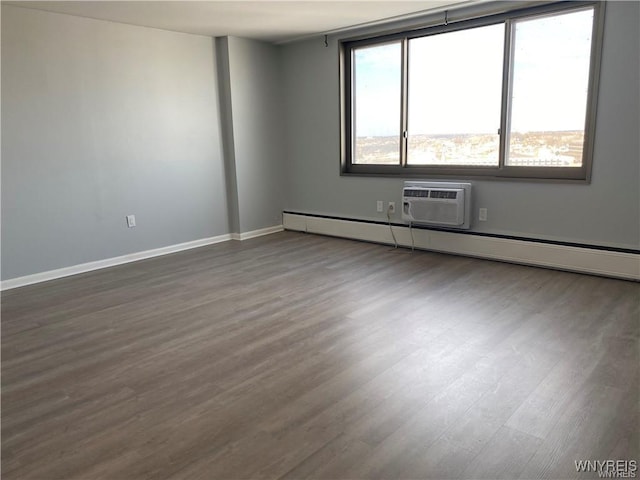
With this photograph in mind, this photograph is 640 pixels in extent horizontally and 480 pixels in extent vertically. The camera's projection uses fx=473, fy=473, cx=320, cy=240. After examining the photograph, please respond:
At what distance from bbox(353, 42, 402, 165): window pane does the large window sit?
1cm

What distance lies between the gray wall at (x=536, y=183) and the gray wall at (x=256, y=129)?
8.2 inches

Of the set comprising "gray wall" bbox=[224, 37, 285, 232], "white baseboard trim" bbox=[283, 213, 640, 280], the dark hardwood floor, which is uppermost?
"gray wall" bbox=[224, 37, 285, 232]

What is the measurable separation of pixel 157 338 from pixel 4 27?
2849 mm

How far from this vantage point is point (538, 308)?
314cm

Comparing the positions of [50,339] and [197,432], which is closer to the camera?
[197,432]

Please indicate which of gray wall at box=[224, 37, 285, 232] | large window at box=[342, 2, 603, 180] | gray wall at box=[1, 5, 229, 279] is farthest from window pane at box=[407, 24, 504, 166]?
gray wall at box=[1, 5, 229, 279]

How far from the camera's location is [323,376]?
2.32m

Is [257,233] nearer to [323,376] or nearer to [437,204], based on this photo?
[437,204]

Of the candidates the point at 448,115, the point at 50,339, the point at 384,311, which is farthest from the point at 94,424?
the point at 448,115

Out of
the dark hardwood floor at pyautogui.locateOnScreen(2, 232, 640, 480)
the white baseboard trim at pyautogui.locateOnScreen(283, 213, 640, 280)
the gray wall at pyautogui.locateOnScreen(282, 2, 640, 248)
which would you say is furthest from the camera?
the white baseboard trim at pyautogui.locateOnScreen(283, 213, 640, 280)

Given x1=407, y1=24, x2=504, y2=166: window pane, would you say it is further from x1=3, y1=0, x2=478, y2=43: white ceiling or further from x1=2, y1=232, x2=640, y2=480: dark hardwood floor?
x1=2, y1=232, x2=640, y2=480: dark hardwood floor

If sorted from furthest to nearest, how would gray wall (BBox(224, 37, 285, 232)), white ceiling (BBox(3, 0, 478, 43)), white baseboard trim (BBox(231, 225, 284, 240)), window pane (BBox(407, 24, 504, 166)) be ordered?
1. white baseboard trim (BBox(231, 225, 284, 240))
2. gray wall (BBox(224, 37, 285, 232))
3. window pane (BBox(407, 24, 504, 166))
4. white ceiling (BBox(3, 0, 478, 43))

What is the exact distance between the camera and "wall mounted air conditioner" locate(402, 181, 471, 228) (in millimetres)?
4328

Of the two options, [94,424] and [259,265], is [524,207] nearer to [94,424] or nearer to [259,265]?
[259,265]
